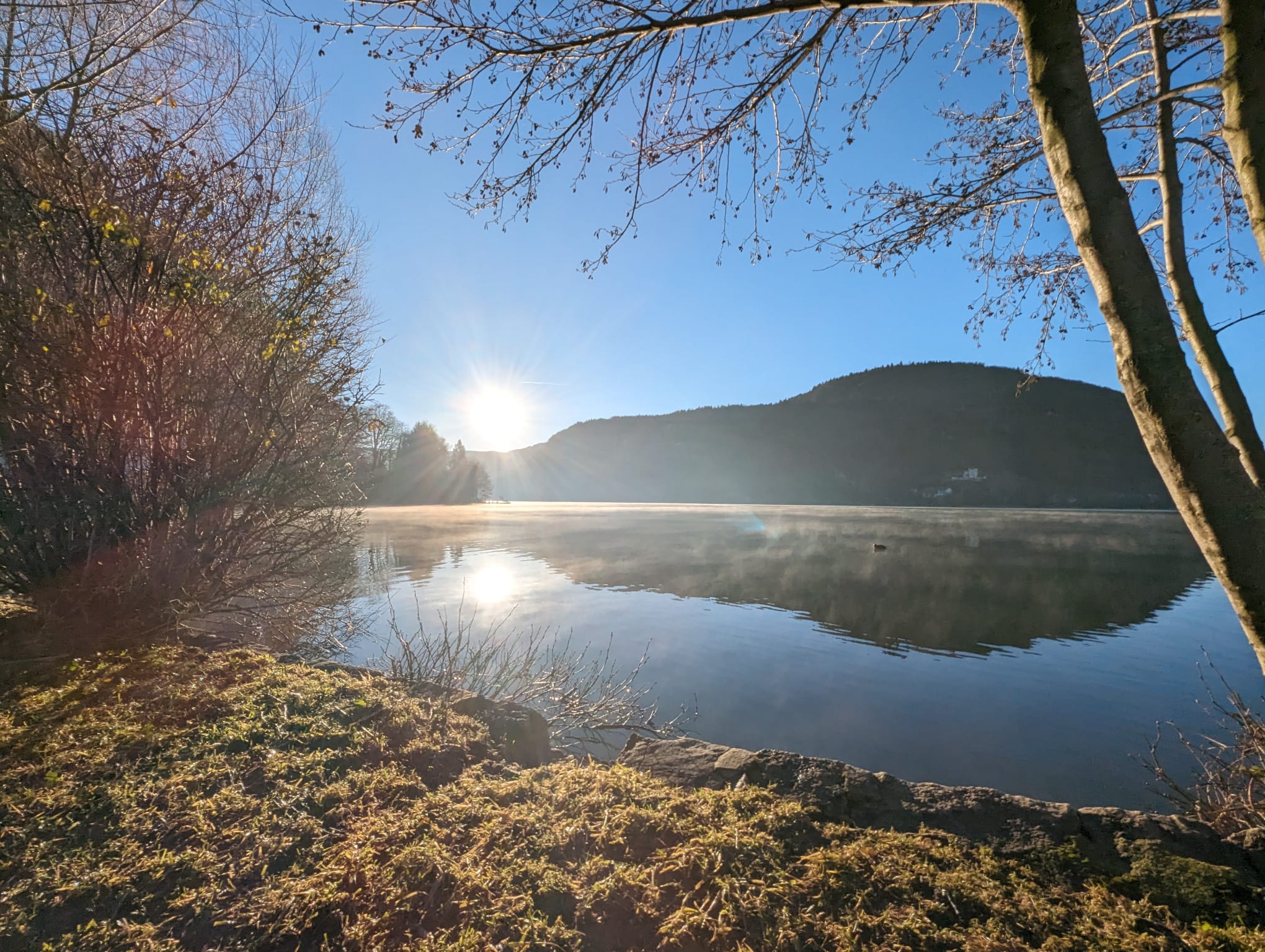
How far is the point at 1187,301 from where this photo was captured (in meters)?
3.03

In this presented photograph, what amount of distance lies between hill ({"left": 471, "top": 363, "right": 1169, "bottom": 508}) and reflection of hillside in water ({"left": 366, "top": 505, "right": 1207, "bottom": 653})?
6642cm

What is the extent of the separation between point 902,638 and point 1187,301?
543 inches

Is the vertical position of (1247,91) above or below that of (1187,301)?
above

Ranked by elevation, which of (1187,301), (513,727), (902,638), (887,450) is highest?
(887,450)

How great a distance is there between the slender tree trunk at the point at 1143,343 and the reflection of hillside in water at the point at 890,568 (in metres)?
13.8

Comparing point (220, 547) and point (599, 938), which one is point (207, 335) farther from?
point (599, 938)

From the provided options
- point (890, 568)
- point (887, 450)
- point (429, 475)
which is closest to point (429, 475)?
point (429, 475)

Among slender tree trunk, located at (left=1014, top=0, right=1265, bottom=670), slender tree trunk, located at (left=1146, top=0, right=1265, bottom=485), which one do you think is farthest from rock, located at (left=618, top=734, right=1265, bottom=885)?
slender tree trunk, located at (left=1146, top=0, right=1265, bottom=485)

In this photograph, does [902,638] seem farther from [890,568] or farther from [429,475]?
[429,475]

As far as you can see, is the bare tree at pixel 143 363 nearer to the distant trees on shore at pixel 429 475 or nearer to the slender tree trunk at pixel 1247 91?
the slender tree trunk at pixel 1247 91

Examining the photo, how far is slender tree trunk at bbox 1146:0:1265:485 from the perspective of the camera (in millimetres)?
2686

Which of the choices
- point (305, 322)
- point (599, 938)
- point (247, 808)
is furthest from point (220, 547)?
point (599, 938)

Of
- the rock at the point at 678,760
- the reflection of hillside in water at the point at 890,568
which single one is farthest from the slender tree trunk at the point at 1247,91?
the reflection of hillside in water at the point at 890,568

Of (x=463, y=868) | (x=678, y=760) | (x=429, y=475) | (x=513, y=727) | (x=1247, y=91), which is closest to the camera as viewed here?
(x=1247, y=91)
